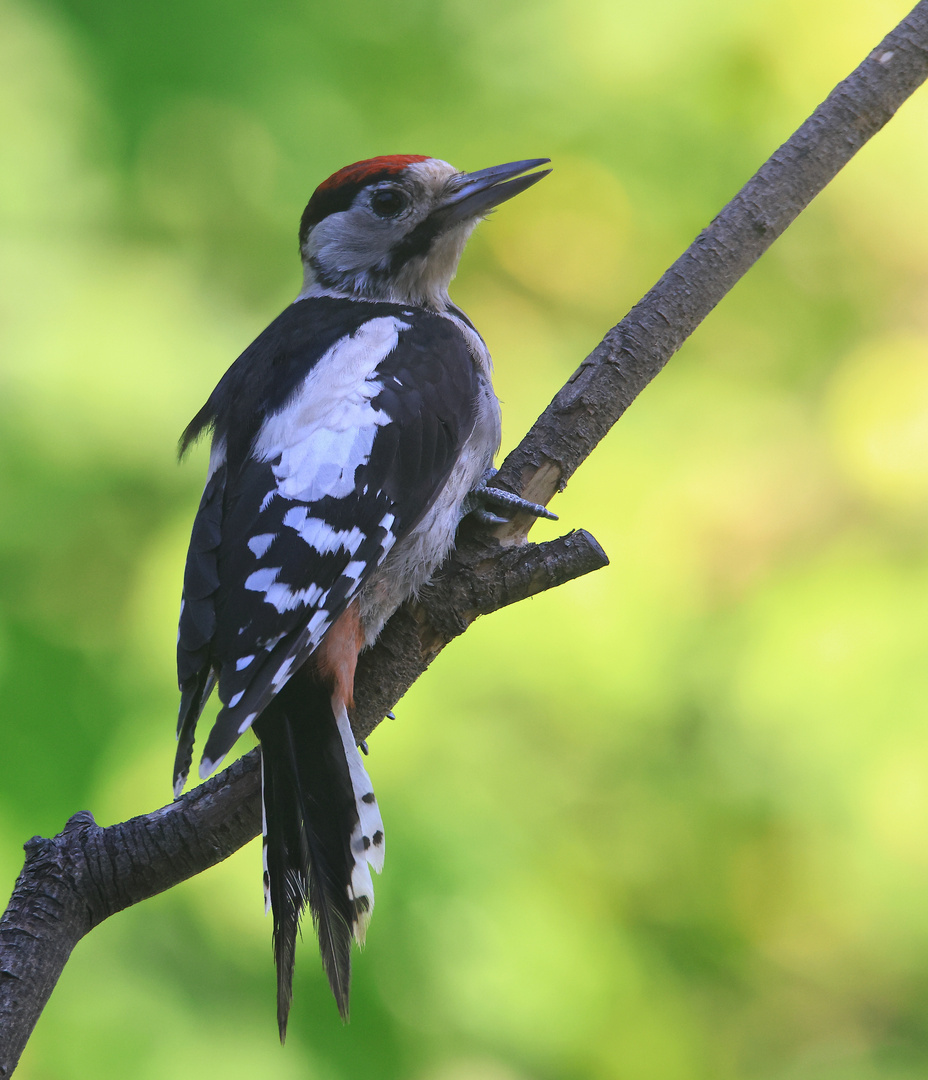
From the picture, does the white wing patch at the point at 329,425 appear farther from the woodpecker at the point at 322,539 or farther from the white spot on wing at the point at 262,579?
the white spot on wing at the point at 262,579

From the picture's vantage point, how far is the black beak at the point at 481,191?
1783 mm

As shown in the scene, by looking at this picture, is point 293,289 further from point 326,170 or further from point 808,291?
point 808,291

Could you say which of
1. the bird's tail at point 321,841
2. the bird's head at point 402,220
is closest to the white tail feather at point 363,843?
the bird's tail at point 321,841

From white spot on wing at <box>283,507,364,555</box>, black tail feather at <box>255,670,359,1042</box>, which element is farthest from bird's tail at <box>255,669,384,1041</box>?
white spot on wing at <box>283,507,364,555</box>

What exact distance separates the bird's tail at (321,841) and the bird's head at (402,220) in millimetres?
870

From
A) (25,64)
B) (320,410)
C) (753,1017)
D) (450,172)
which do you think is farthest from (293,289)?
(753,1017)

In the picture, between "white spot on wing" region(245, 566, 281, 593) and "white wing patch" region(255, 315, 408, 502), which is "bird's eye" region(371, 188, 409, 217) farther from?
"white spot on wing" region(245, 566, 281, 593)

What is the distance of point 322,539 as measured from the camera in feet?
4.38

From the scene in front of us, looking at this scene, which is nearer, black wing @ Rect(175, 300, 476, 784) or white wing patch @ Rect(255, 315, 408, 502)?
black wing @ Rect(175, 300, 476, 784)

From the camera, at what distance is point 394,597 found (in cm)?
144

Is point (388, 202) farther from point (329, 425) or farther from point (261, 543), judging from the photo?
point (261, 543)

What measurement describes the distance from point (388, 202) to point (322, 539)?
0.76 m

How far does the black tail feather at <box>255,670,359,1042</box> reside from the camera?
127 centimetres

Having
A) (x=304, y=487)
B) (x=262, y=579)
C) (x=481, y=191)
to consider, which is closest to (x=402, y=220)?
(x=481, y=191)
